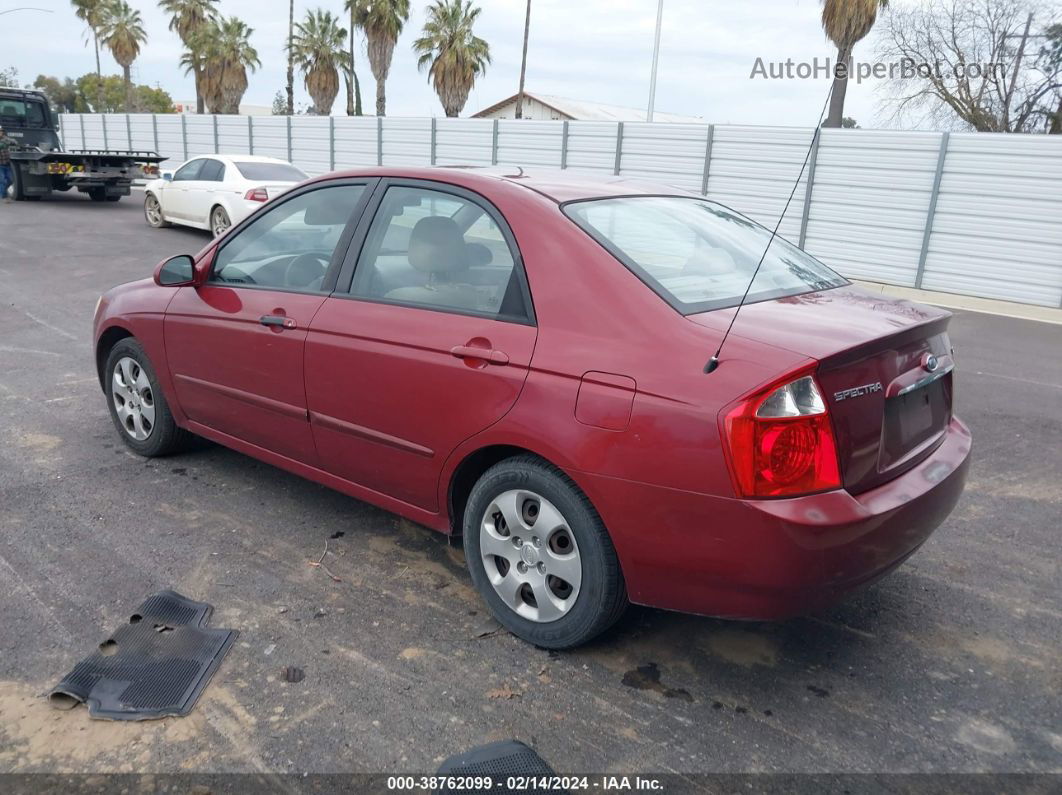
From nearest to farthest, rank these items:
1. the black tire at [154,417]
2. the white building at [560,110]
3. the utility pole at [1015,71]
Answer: the black tire at [154,417] → the utility pole at [1015,71] → the white building at [560,110]

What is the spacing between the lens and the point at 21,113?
20.2 metres

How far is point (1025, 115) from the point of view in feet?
86.5

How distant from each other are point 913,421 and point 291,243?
2.79m

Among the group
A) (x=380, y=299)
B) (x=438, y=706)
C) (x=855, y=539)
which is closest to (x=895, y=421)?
(x=855, y=539)

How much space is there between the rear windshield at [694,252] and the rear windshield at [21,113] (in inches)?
834

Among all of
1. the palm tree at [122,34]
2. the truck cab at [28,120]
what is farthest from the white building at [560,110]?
the truck cab at [28,120]

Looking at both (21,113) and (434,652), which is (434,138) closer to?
(21,113)

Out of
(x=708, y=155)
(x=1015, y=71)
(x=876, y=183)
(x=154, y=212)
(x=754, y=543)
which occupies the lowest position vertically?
(x=154, y=212)

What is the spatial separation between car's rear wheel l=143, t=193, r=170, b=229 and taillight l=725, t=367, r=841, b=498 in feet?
55.4

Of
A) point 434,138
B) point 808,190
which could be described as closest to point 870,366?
point 808,190

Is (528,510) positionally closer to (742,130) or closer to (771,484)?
(771,484)

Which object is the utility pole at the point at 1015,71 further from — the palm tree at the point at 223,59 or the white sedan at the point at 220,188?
the palm tree at the point at 223,59

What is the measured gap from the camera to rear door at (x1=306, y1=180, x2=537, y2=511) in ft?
10.1

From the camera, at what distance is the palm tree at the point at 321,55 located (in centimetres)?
4103
